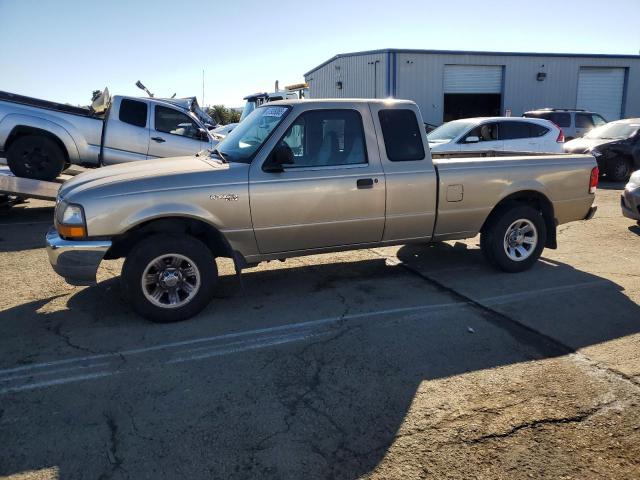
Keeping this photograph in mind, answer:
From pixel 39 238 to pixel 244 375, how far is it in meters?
5.62

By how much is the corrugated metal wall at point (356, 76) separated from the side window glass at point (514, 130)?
10.0m

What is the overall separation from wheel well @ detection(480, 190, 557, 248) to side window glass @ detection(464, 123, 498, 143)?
22.1 ft

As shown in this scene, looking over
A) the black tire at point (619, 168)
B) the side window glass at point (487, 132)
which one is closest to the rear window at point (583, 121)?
the black tire at point (619, 168)

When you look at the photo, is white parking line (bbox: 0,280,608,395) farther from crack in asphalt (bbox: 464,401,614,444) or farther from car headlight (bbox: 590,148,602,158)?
car headlight (bbox: 590,148,602,158)

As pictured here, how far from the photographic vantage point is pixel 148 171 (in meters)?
4.69

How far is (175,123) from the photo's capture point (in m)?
10.6

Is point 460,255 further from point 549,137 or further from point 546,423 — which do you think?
point 549,137

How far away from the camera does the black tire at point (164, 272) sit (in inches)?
172

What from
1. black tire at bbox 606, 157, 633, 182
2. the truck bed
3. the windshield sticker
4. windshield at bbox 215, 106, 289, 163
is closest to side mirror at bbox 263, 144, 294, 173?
windshield at bbox 215, 106, 289, 163

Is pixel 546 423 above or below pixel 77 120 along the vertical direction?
below

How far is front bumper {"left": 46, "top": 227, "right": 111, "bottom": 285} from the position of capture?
428 centimetres

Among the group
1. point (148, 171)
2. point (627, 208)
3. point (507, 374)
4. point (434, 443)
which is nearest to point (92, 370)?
point (148, 171)

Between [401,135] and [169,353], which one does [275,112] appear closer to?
[401,135]

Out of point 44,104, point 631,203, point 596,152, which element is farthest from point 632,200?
point 44,104
